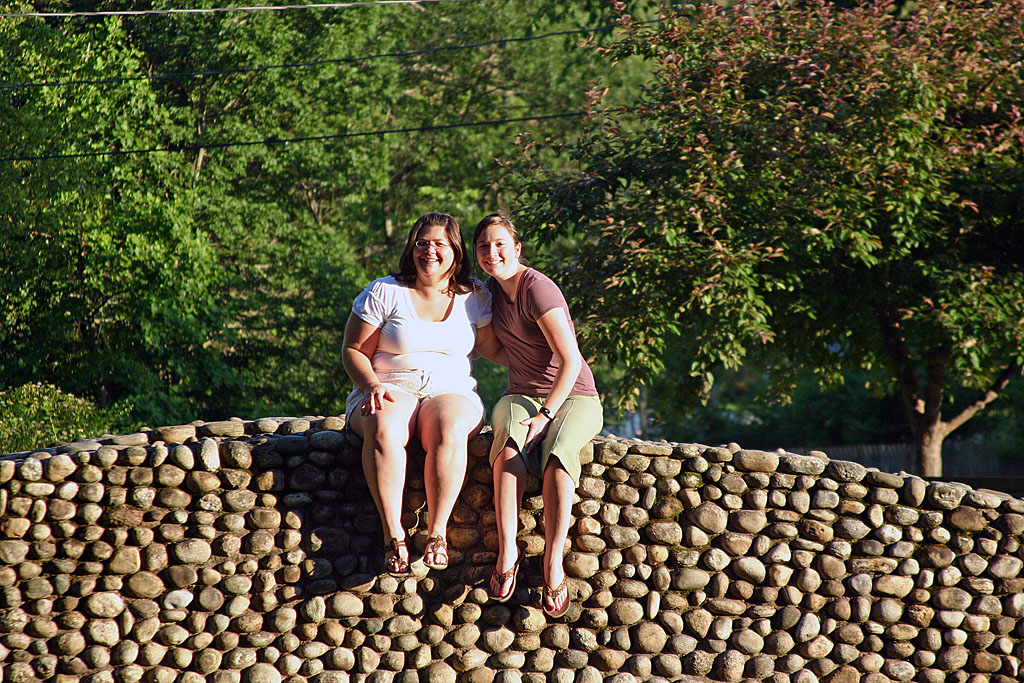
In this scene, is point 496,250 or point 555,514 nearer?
point 555,514

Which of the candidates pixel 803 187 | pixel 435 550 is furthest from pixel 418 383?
pixel 803 187

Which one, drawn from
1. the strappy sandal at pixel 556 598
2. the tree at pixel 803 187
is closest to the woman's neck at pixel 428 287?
the strappy sandal at pixel 556 598

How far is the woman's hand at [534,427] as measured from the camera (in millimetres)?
4348

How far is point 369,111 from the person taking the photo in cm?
1792

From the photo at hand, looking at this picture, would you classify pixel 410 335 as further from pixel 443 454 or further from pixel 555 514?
pixel 555 514

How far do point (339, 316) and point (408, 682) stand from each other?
9892 millimetres

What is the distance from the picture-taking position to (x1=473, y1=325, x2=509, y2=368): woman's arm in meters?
4.71

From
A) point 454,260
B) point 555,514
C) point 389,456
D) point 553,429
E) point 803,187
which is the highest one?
point 803,187

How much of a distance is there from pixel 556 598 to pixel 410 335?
1.30 metres

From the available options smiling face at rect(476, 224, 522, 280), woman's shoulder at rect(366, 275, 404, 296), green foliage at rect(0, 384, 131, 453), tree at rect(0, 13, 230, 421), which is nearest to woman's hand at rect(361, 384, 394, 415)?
woman's shoulder at rect(366, 275, 404, 296)

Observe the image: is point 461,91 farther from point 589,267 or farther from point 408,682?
point 408,682

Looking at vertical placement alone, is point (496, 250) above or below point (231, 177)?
below

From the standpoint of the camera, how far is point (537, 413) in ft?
14.6

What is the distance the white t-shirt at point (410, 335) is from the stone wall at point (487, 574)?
418 millimetres
